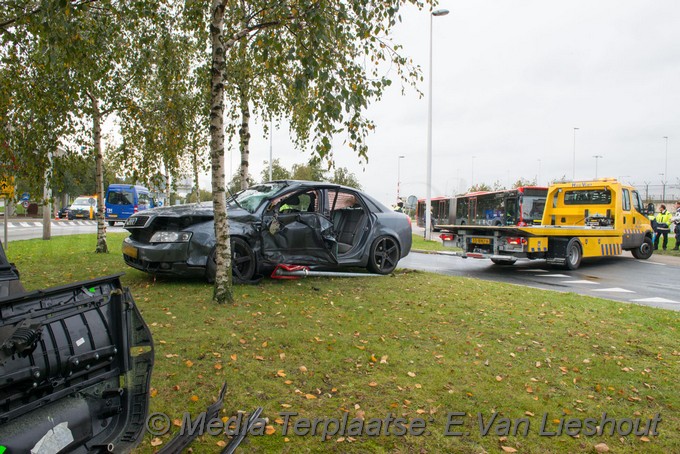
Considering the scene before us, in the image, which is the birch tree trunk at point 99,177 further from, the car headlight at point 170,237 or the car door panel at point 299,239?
the car door panel at point 299,239

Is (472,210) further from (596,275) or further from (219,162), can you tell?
(219,162)

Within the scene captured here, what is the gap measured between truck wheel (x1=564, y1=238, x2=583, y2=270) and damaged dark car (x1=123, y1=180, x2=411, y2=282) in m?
5.26

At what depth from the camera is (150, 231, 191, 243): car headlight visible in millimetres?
6906

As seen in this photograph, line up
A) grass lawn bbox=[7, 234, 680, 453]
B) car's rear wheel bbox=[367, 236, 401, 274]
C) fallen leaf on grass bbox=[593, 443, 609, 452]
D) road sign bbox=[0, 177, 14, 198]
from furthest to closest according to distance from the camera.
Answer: car's rear wheel bbox=[367, 236, 401, 274], road sign bbox=[0, 177, 14, 198], grass lawn bbox=[7, 234, 680, 453], fallen leaf on grass bbox=[593, 443, 609, 452]

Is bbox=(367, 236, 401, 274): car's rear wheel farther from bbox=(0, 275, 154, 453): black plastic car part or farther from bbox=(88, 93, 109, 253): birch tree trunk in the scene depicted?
bbox=(88, 93, 109, 253): birch tree trunk

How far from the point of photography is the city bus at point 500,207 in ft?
79.0

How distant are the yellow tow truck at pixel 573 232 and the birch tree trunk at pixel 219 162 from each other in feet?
26.5

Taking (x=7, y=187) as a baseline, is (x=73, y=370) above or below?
below

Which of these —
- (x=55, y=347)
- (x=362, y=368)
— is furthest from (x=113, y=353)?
(x=362, y=368)

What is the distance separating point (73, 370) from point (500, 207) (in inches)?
1046

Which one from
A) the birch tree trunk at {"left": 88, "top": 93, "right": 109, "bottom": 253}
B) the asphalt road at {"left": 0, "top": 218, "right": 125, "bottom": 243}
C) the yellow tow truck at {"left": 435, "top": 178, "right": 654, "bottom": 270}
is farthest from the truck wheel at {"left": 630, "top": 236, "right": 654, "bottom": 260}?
the asphalt road at {"left": 0, "top": 218, "right": 125, "bottom": 243}

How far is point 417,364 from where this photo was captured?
4301 millimetres

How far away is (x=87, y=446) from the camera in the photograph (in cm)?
211

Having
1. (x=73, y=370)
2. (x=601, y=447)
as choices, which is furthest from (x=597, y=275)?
(x=73, y=370)
